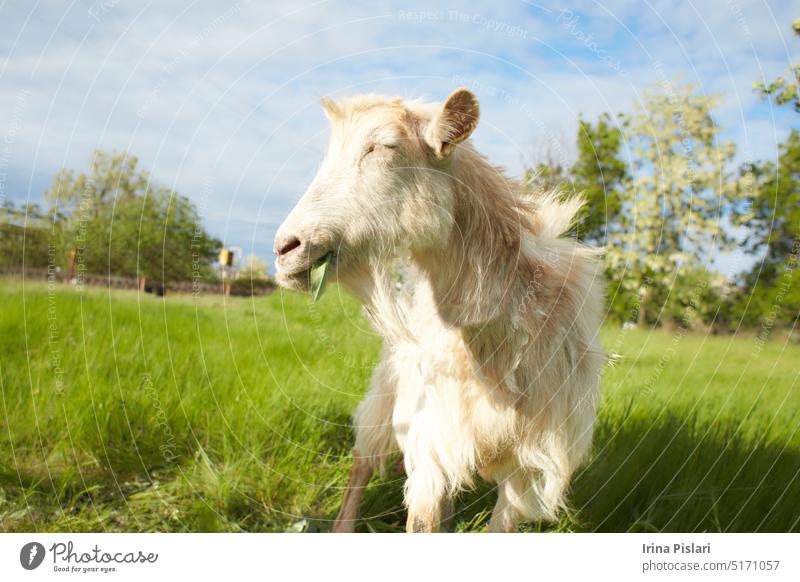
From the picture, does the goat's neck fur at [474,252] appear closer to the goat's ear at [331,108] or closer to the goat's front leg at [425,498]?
the goat's ear at [331,108]

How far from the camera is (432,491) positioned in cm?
303

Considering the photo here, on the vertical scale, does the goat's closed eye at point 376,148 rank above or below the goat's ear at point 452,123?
below

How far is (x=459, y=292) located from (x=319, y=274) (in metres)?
0.64

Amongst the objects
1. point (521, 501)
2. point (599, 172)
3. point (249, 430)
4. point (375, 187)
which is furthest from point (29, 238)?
point (599, 172)

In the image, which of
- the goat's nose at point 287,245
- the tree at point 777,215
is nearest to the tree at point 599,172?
the tree at point 777,215

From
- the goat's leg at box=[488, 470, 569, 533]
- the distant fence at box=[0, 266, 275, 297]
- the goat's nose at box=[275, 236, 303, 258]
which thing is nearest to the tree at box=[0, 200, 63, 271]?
the distant fence at box=[0, 266, 275, 297]

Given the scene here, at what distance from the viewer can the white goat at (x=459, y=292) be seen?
7.97 feet

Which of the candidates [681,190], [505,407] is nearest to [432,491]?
[505,407]

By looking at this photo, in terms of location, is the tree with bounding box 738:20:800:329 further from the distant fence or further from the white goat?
the distant fence

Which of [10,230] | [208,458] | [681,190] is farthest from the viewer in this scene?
[681,190]

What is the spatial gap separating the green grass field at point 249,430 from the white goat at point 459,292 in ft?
2.57

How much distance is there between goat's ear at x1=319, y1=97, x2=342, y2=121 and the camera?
256 centimetres
